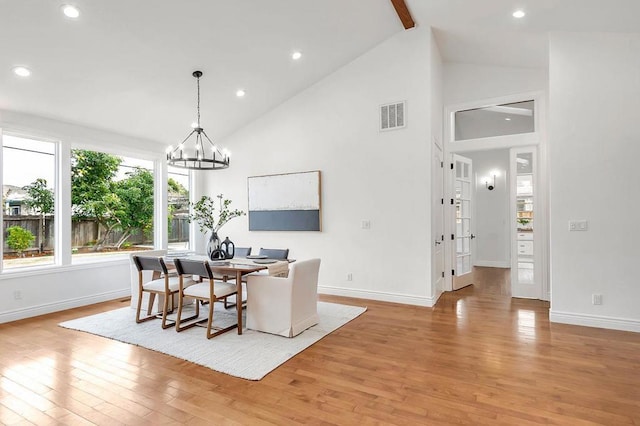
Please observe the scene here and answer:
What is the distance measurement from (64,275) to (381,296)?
178 inches

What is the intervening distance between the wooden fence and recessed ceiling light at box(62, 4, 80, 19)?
274cm

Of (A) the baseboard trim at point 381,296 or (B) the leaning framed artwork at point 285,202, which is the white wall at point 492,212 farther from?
(B) the leaning framed artwork at point 285,202

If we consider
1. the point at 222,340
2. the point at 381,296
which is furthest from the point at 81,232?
the point at 381,296

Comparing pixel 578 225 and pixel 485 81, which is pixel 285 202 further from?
pixel 578 225

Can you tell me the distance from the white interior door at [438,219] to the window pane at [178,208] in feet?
15.5

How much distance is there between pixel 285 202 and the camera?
6.04 m

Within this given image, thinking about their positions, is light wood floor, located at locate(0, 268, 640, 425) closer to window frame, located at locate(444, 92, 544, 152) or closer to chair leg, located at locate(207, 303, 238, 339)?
chair leg, located at locate(207, 303, 238, 339)

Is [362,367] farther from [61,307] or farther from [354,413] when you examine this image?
[61,307]

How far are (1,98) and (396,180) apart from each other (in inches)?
199

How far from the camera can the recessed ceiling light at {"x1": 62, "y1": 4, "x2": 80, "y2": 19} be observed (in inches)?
126

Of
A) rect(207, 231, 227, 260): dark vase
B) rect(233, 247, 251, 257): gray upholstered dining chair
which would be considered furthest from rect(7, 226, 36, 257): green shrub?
rect(233, 247, 251, 257): gray upholstered dining chair

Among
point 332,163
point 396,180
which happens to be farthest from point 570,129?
point 332,163

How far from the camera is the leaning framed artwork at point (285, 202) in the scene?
577 cm

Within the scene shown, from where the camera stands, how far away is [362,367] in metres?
2.91
